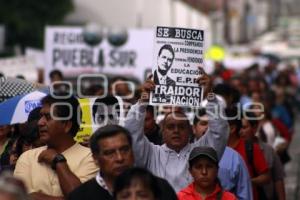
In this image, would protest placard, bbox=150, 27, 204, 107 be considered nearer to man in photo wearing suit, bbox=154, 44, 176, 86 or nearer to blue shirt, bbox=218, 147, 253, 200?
man in photo wearing suit, bbox=154, 44, 176, 86

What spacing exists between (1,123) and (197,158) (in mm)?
A: 2163

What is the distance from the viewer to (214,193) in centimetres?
739

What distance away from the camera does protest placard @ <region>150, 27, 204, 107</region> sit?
8.09m

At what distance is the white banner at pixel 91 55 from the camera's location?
72.3ft

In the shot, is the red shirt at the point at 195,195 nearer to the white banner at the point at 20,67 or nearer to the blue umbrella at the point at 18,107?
the blue umbrella at the point at 18,107

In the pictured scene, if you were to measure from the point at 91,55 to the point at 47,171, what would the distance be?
15428 mm

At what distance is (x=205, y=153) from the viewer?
738 cm

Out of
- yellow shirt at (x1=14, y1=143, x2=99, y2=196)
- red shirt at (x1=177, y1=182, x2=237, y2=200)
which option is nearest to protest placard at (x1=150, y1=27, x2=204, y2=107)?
red shirt at (x1=177, y1=182, x2=237, y2=200)

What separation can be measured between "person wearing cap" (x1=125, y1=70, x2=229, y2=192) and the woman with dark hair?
182cm

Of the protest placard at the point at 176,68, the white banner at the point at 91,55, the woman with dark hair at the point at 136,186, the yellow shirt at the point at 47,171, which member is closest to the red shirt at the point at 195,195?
the yellow shirt at the point at 47,171

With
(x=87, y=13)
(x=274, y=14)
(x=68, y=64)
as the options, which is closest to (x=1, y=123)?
(x=68, y=64)

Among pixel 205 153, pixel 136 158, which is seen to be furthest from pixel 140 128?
pixel 205 153

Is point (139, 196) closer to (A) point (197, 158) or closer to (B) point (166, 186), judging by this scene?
(B) point (166, 186)

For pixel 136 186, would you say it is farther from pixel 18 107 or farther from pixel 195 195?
pixel 18 107
